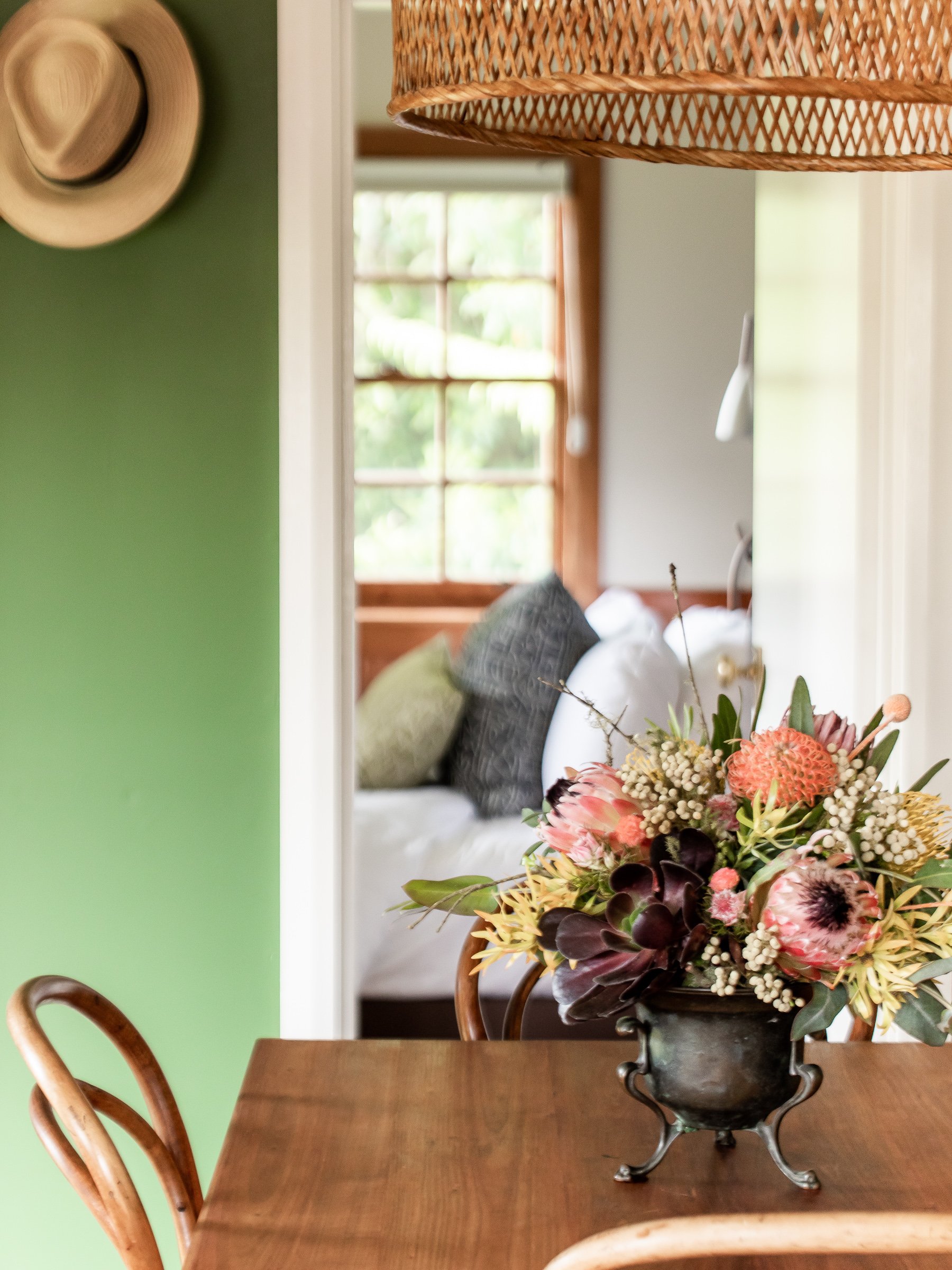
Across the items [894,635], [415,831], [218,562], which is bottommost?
[415,831]

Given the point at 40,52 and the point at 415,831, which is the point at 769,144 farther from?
the point at 415,831

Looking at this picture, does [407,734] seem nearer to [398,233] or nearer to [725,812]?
[398,233]

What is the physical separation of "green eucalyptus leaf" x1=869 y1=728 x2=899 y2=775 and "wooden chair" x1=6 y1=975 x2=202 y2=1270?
0.65 m

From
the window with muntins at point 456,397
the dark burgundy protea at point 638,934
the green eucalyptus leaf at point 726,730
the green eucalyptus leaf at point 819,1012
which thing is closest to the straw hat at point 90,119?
the green eucalyptus leaf at point 726,730

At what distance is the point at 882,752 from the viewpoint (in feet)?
3.24

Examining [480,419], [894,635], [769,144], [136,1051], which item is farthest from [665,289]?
[136,1051]

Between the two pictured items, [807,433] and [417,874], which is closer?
[807,433]

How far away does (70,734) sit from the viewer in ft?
6.39

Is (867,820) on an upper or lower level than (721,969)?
upper

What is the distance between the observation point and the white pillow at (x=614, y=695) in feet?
9.27

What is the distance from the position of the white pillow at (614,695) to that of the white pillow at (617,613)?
379 mm

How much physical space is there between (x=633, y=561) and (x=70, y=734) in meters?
2.52

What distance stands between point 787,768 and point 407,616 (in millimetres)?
3405

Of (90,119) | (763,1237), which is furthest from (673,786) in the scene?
(90,119)
